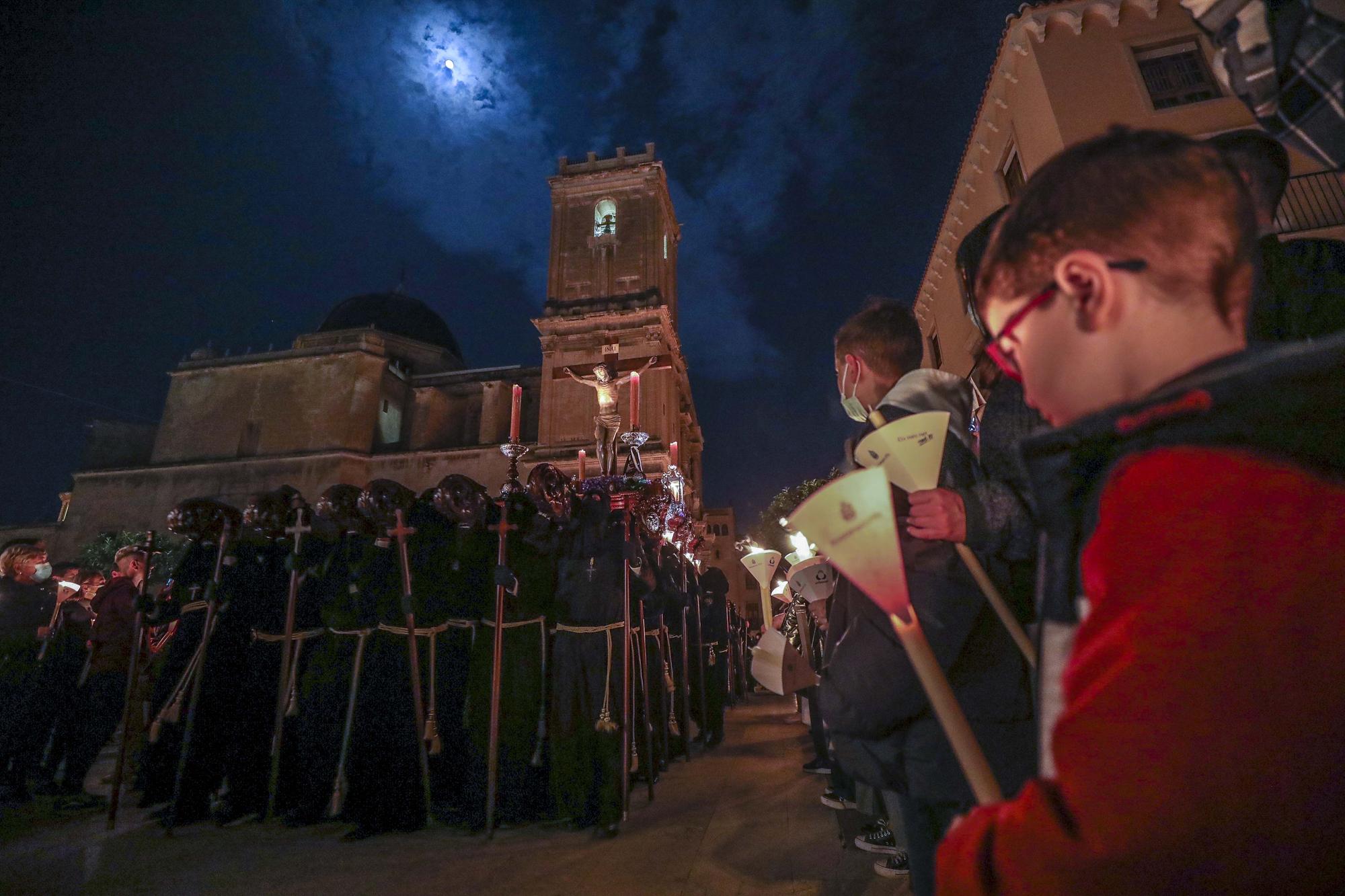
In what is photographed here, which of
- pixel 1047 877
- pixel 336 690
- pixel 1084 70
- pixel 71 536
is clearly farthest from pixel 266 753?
pixel 71 536

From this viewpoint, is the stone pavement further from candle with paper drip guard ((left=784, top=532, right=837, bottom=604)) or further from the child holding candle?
the child holding candle

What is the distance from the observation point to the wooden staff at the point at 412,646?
458cm

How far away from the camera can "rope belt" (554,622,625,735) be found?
4.66 meters

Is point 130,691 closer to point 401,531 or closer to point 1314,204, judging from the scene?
point 401,531

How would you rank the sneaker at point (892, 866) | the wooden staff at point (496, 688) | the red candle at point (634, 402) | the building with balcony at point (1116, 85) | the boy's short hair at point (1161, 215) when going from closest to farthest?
the boy's short hair at point (1161, 215), the sneaker at point (892, 866), the wooden staff at point (496, 688), the red candle at point (634, 402), the building with balcony at point (1116, 85)

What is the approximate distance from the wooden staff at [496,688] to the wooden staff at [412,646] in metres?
0.49

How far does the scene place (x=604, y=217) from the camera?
29.8m

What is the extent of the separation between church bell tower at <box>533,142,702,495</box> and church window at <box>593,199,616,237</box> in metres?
0.05

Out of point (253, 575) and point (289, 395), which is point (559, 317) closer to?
point (289, 395)

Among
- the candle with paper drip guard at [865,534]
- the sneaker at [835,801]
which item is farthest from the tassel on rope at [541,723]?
the candle with paper drip guard at [865,534]

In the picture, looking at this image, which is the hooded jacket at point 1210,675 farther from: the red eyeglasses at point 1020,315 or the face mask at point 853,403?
the face mask at point 853,403

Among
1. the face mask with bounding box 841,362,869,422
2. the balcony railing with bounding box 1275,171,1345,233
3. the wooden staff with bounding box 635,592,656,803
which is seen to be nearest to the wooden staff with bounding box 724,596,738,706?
the wooden staff with bounding box 635,592,656,803

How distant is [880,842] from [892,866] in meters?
0.28

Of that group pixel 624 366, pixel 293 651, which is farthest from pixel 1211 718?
pixel 624 366
